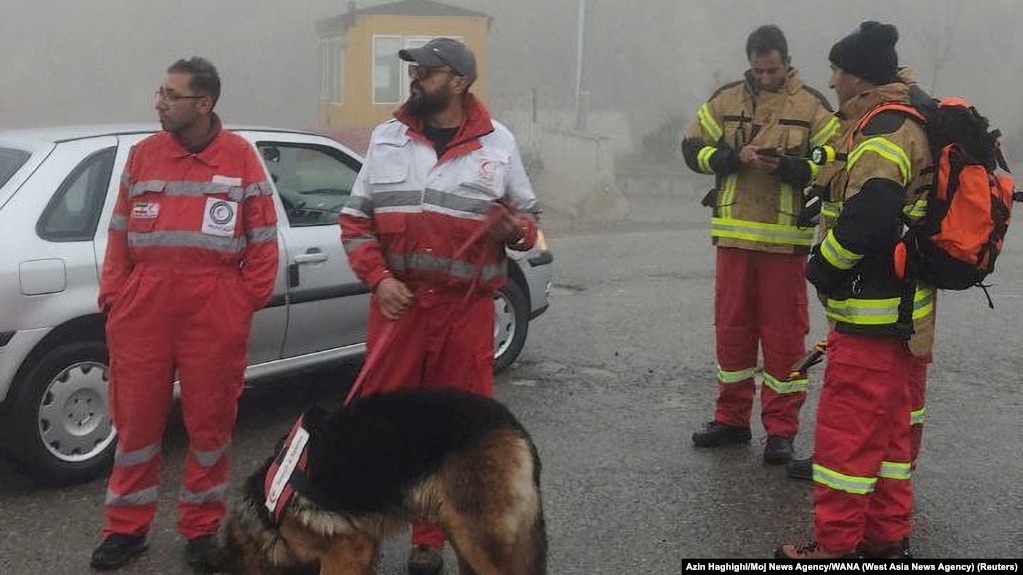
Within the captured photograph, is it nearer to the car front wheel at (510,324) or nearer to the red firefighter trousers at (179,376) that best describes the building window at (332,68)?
the car front wheel at (510,324)

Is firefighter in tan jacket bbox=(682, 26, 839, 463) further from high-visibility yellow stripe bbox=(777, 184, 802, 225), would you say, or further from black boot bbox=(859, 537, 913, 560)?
black boot bbox=(859, 537, 913, 560)

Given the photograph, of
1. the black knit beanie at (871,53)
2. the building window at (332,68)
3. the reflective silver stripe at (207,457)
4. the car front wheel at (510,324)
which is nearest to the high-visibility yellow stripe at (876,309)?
the black knit beanie at (871,53)

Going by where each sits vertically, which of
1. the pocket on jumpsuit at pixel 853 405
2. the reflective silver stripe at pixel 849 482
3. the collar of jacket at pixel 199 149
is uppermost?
the collar of jacket at pixel 199 149

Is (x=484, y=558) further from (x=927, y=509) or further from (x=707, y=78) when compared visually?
(x=707, y=78)

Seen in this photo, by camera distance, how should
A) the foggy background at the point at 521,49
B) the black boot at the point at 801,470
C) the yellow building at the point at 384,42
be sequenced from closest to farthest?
the black boot at the point at 801,470 → the yellow building at the point at 384,42 → the foggy background at the point at 521,49

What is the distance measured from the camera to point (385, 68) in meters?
26.0

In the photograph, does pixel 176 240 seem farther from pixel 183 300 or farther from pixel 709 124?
pixel 709 124

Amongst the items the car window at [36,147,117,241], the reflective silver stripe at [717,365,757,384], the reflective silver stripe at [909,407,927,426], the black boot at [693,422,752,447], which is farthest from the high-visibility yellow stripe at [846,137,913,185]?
the car window at [36,147,117,241]

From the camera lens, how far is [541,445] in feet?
17.6

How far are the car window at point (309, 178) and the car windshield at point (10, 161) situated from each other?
122 centimetres

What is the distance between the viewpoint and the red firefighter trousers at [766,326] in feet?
16.3

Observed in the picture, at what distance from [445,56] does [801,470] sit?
8.60ft

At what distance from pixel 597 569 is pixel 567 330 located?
4250 mm

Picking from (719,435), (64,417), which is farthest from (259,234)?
(719,435)
